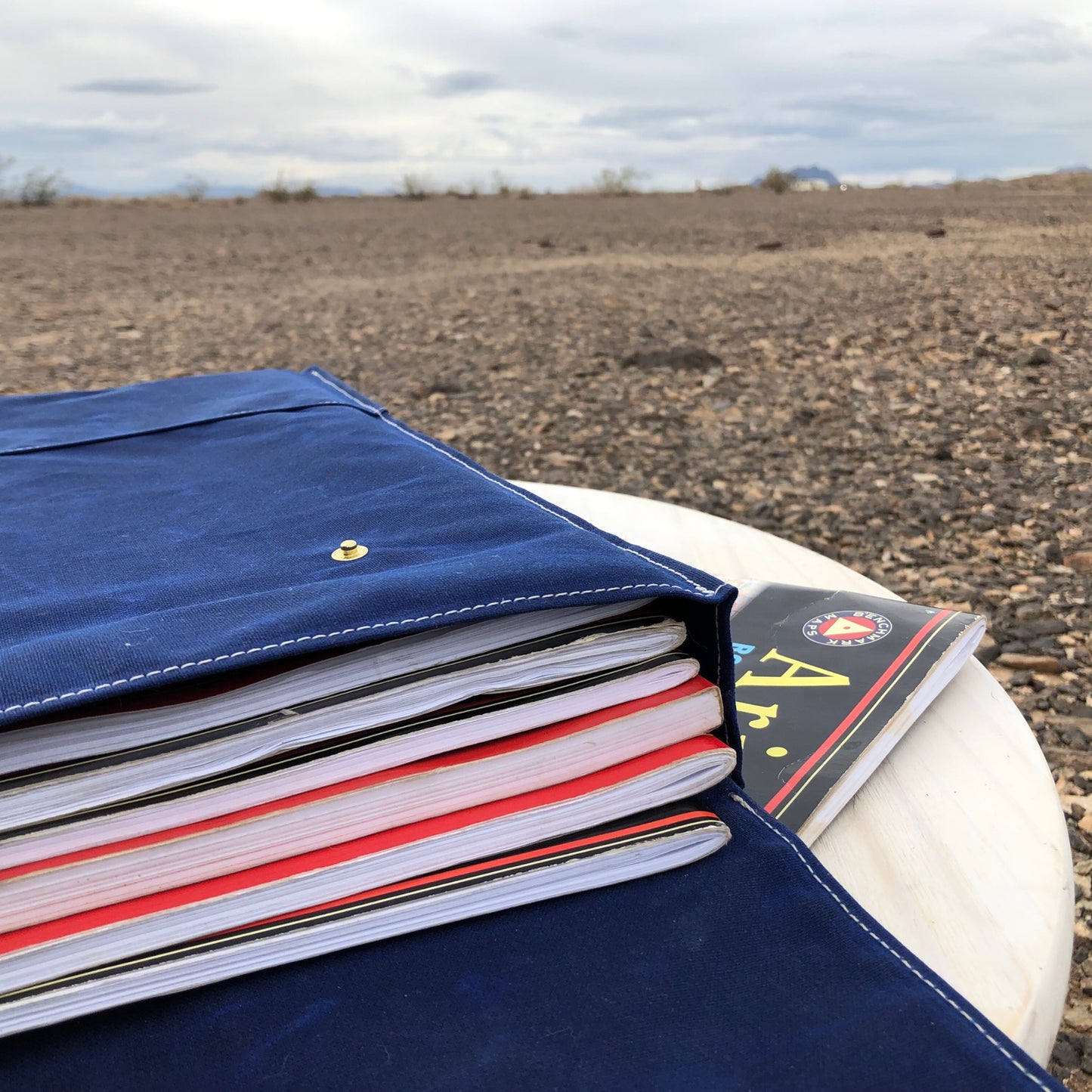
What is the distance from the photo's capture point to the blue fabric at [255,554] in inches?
24.9

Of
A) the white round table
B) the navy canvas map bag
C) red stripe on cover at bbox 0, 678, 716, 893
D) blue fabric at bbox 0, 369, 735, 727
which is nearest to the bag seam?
blue fabric at bbox 0, 369, 735, 727

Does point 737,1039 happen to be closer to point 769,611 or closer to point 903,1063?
point 903,1063

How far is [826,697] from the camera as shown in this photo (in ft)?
3.28

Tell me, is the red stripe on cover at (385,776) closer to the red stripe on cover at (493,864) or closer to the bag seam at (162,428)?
the red stripe on cover at (493,864)

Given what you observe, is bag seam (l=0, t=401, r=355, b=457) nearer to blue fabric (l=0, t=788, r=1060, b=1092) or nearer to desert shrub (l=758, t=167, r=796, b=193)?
blue fabric (l=0, t=788, r=1060, b=1092)

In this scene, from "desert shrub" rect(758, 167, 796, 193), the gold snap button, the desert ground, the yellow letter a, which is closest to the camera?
the gold snap button

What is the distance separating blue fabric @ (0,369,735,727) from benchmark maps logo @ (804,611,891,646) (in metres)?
0.38

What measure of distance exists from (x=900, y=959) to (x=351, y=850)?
386mm

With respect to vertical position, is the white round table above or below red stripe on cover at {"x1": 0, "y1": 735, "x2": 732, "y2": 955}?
below

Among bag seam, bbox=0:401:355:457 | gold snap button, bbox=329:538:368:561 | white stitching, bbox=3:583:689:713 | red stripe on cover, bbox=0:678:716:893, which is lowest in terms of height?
red stripe on cover, bbox=0:678:716:893

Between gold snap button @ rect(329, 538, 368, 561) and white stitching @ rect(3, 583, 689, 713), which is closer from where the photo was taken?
white stitching @ rect(3, 583, 689, 713)

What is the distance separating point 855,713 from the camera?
38.0 inches

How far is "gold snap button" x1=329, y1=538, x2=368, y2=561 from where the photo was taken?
0.79 m

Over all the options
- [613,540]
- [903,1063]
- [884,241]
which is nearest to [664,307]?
[884,241]
